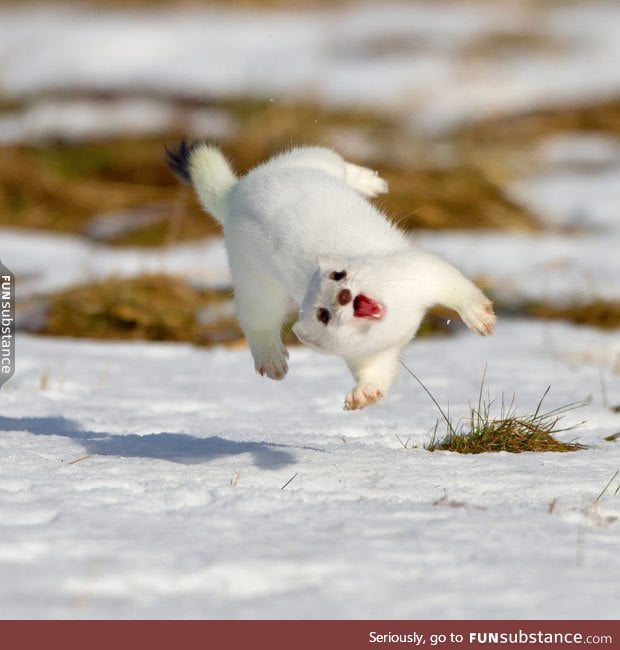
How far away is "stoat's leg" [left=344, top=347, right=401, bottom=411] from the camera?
124 inches

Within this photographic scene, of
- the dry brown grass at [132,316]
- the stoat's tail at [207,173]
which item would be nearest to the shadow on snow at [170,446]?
the stoat's tail at [207,173]

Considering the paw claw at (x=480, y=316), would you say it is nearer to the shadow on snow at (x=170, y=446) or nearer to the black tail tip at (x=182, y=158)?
the shadow on snow at (x=170, y=446)

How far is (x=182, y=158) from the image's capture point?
391 cm

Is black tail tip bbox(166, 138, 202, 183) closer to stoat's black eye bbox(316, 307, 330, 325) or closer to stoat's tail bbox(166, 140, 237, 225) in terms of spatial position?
stoat's tail bbox(166, 140, 237, 225)

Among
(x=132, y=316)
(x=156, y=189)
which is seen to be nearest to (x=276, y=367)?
(x=132, y=316)

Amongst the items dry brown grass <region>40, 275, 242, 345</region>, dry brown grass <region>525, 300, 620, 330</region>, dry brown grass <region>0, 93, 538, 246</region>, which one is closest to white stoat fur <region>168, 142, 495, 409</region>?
dry brown grass <region>40, 275, 242, 345</region>

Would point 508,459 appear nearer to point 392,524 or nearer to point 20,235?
point 392,524

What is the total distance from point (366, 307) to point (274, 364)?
71cm

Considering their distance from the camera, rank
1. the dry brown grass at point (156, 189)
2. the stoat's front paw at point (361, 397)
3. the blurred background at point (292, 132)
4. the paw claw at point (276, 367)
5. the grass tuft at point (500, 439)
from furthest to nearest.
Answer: the dry brown grass at point (156, 189)
the blurred background at point (292, 132)
the paw claw at point (276, 367)
the grass tuft at point (500, 439)
the stoat's front paw at point (361, 397)

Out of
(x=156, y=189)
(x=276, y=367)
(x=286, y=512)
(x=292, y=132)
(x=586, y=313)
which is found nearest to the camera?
(x=286, y=512)

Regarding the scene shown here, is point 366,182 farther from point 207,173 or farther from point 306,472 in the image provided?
point 306,472

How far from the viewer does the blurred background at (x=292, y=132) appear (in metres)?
6.78

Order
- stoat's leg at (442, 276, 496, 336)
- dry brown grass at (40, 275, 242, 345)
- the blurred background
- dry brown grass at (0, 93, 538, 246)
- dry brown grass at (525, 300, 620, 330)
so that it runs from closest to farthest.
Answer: stoat's leg at (442, 276, 496, 336) < dry brown grass at (40, 275, 242, 345) < dry brown grass at (525, 300, 620, 330) < the blurred background < dry brown grass at (0, 93, 538, 246)

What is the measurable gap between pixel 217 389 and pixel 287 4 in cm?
1467
